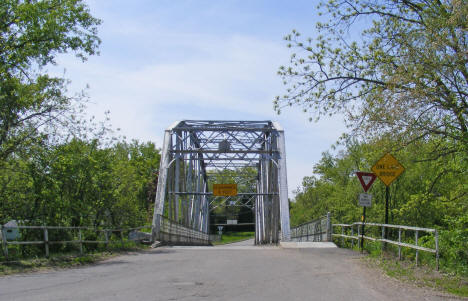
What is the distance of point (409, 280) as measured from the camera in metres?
9.26

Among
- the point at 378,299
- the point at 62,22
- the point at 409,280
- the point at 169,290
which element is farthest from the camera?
the point at 62,22

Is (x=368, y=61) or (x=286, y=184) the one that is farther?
(x=286, y=184)

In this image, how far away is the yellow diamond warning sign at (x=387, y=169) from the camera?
13.7 m

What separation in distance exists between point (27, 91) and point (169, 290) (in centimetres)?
892

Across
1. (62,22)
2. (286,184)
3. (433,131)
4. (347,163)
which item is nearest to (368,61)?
(433,131)

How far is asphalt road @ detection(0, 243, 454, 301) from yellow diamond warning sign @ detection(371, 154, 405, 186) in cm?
286

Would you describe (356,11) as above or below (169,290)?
above

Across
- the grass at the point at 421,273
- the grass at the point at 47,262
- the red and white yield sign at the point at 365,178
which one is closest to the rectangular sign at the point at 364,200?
the red and white yield sign at the point at 365,178

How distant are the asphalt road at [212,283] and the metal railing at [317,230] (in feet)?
27.0

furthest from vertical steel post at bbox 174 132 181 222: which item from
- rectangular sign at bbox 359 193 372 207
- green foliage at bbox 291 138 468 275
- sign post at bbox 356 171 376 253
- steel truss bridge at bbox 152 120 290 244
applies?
rectangular sign at bbox 359 193 372 207

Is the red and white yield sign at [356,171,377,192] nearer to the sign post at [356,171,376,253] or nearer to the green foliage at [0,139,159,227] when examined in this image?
the sign post at [356,171,376,253]

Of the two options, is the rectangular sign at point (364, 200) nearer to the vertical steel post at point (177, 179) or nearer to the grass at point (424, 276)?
the grass at point (424, 276)

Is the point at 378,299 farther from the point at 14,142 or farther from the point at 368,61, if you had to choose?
the point at 14,142

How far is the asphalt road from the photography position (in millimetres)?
7391
